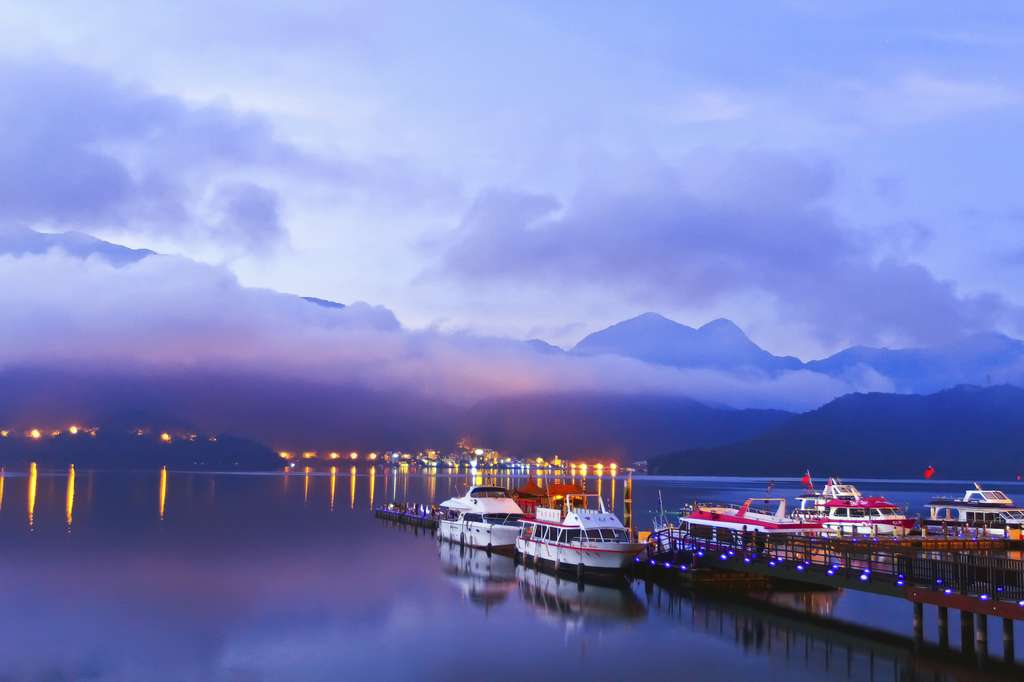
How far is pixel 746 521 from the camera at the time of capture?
195 ft

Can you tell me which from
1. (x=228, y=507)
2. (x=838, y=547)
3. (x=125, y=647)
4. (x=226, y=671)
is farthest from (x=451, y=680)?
(x=228, y=507)

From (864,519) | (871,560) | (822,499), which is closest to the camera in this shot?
(871,560)

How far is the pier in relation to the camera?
32.2 m

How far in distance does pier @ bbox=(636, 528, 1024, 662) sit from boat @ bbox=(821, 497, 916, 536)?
7247mm

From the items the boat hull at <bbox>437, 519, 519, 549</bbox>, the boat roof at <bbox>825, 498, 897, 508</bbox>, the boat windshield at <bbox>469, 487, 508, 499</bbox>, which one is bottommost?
the boat hull at <bbox>437, 519, 519, 549</bbox>

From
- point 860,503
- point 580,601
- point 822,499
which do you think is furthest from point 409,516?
point 580,601

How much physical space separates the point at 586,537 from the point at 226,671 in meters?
23.6

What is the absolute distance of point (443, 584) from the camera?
56.2 metres

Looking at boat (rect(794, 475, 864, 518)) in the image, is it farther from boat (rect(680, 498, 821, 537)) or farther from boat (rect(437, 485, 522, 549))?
boat (rect(437, 485, 522, 549))

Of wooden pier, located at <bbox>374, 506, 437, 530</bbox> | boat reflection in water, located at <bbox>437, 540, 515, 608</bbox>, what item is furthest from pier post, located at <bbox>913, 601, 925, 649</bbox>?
wooden pier, located at <bbox>374, 506, 437, 530</bbox>

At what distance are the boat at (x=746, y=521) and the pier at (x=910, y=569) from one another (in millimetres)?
4662

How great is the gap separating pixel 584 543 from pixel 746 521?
1376cm

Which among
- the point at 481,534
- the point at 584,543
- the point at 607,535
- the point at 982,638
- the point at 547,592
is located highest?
the point at 607,535

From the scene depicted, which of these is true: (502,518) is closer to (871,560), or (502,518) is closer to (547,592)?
(547,592)
